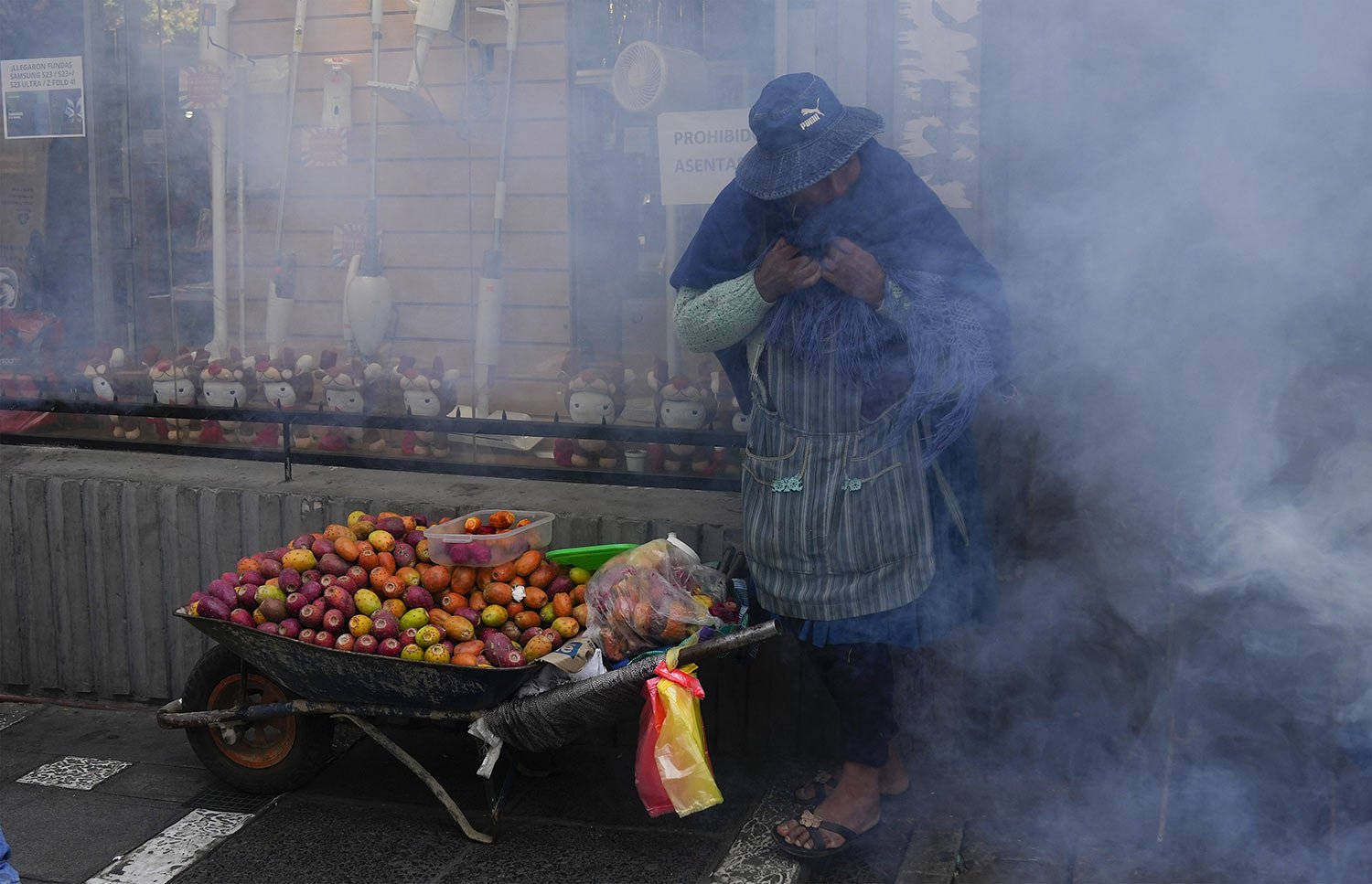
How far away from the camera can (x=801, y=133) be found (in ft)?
9.38

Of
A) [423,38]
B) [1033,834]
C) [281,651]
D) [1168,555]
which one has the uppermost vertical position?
[423,38]

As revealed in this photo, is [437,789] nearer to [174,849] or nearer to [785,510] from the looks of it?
[174,849]

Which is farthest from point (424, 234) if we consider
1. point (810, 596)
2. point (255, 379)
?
point (810, 596)

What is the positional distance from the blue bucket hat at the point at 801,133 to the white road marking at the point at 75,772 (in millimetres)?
2808

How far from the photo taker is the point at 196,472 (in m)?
4.41

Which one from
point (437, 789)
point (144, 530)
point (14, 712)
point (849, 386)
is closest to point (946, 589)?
point (849, 386)

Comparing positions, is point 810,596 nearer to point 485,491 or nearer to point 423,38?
point 485,491

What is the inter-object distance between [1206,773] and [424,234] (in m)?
3.83

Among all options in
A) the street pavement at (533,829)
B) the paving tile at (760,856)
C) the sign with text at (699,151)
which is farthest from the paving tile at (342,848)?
the sign with text at (699,151)

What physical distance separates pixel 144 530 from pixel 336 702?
4.83ft

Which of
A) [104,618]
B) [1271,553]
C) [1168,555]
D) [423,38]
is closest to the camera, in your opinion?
[1271,553]

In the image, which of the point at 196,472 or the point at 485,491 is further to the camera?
the point at 196,472

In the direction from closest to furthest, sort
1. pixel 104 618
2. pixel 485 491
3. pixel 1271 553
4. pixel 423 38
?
pixel 1271 553
pixel 485 491
pixel 104 618
pixel 423 38

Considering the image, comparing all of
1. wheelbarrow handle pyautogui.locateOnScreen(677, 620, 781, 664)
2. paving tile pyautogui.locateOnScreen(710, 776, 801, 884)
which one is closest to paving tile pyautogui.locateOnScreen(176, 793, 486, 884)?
paving tile pyautogui.locateOnScreen(710, 776, 801, 884)
